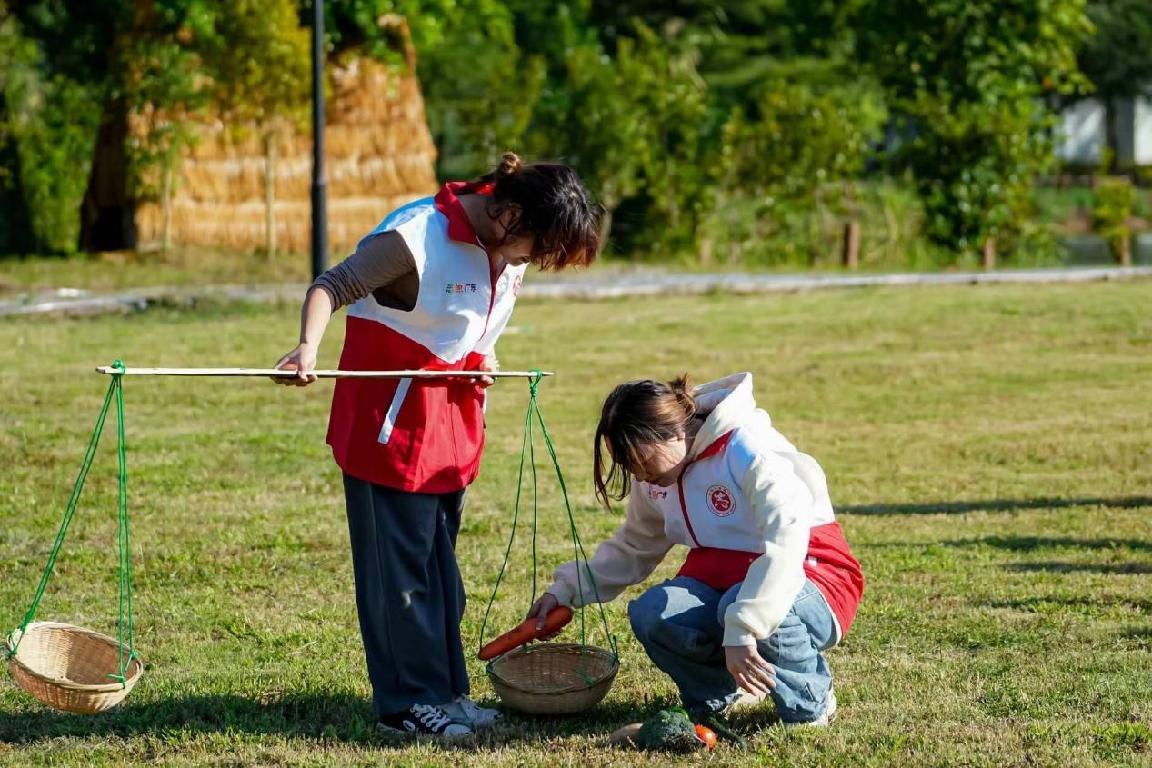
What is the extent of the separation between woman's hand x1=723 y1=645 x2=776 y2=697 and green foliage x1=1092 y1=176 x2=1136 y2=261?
22.5m

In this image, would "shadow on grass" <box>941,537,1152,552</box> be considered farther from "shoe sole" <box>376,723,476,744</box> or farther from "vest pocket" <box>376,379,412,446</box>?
"vest pocket" <box>376,379,412,446</box>

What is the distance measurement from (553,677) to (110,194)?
655 inches

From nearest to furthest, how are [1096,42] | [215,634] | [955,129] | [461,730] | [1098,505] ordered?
[461,730], [215,634], [1098,505], [955,129], [1096,42]

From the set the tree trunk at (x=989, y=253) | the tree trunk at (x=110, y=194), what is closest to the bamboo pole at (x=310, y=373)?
the tree trunk at (x=110, y=194)

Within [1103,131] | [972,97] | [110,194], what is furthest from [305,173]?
[1103,131]

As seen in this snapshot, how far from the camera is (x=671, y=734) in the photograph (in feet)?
12.7

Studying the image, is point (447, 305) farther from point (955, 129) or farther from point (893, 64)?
point (893, 64)

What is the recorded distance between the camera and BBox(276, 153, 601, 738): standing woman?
3818 mm

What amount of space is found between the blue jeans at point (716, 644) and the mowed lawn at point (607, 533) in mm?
113

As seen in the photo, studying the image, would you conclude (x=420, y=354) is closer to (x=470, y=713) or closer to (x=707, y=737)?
(x=470, y=713)

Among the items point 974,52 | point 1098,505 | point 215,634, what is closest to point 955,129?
point 974,52

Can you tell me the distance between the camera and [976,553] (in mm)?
6102

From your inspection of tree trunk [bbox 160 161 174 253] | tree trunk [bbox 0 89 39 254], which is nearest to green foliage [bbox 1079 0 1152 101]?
tree trunk [bbox 0 89 39 254]

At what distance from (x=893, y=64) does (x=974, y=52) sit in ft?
4.48
